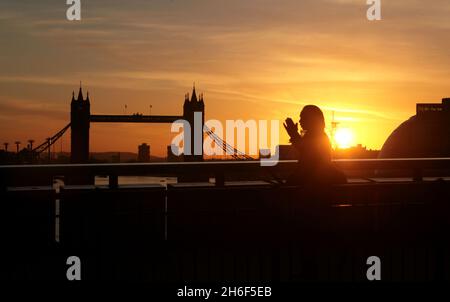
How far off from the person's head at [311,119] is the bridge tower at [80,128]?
136 meters

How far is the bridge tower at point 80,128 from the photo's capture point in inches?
5591

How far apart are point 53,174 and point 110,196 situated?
61cm

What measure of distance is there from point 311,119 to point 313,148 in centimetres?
30

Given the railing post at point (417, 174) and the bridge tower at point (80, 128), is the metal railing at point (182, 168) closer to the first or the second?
the railing post at point (417, 174)

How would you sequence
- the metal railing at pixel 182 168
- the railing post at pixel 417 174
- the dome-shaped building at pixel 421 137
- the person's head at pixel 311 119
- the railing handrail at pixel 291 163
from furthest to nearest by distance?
the dome-shaped building at pixel 421 137
the railing post at pixel 417 174
the railing handrail at pixel 291 163
the metal railing at pixel 182 168
the person's head at pixel 311 119

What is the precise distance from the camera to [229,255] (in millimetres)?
7723

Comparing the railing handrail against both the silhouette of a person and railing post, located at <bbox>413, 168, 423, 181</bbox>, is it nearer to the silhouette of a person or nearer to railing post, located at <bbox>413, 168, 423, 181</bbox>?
railing post, located at <bbox>413, 168, 423, 181</bbox>

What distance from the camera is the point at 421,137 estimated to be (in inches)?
Answer: 5576


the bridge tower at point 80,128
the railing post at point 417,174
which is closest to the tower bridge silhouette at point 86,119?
the bridge tower at point 80,128

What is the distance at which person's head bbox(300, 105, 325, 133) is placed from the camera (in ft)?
22.0

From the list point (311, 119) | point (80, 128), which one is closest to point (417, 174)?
point (311, 119)

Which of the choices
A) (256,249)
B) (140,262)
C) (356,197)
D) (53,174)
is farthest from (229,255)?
(53,174)

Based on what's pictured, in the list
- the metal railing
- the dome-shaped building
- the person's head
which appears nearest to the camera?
the person's head

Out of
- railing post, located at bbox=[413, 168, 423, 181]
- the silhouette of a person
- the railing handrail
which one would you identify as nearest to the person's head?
the silhouette of a person
